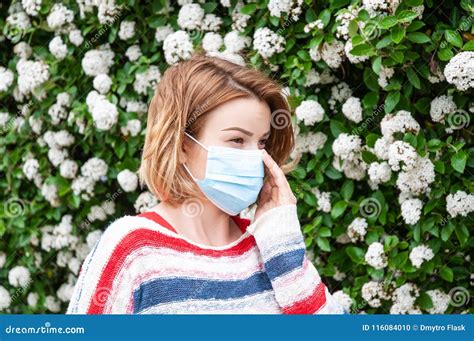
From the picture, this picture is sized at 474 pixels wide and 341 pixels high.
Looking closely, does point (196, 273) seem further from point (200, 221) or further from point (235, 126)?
point (235, 126)

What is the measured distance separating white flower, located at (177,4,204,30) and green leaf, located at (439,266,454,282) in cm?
150

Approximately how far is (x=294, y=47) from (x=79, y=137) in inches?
52.4

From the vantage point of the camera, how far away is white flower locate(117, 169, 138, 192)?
146 inches

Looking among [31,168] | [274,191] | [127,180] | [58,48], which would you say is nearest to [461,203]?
[274,191]

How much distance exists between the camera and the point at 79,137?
159 inches

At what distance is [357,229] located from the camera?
314 centimetres

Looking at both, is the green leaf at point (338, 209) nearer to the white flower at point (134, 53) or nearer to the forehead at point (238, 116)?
the forehead at point (238, 116)

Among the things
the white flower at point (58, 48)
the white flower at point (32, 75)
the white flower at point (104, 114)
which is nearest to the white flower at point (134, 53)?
the white flower at point (104, 114)

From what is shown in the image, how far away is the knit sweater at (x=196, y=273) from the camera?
6.29 feet

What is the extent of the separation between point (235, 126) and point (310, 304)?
0.51 metres

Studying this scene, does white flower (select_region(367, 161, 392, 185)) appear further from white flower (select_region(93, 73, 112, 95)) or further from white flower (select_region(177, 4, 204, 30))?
white flower (select_region(93, 73, 112, 95))

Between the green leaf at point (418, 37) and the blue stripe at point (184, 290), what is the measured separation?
126 centimetres

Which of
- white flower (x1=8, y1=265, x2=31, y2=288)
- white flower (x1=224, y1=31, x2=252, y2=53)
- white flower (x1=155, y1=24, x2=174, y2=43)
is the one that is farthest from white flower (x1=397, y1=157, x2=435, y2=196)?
white flower (x1=8, y1=265, x2=31, y2=288)

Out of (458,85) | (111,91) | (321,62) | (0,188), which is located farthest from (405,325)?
(0,188)
